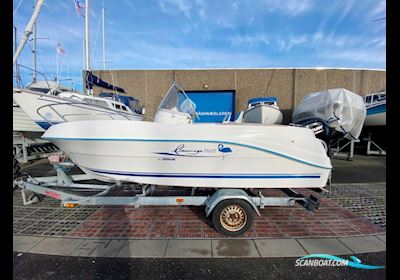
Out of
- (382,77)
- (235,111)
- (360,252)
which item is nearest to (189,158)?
(360,252)

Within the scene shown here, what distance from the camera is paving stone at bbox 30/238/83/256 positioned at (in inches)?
94.7

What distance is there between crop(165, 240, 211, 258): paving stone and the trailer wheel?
308mm

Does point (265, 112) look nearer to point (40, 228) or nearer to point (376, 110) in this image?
point (376, 110)

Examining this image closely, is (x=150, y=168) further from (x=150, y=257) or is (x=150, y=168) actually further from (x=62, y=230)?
(x=62, y=230)

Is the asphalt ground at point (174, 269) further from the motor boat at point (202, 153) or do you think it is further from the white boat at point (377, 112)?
the white boat at point (377, 112)

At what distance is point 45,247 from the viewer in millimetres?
2496

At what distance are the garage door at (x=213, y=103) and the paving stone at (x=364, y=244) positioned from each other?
367 inches

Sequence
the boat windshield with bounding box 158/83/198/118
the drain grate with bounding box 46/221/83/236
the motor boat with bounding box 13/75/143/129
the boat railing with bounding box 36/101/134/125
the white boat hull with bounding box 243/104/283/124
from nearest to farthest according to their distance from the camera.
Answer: the drain grate with bounding box 46/221/83/236 < the boat windshield with bounding box 158/83/198/118 < the motor boat with bounding box 13/75/143/129 < the boat railing with bounding box 36/101/134/125 < the white boat hull with bounding box 243/104/283/124

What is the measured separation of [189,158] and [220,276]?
57.8 inches

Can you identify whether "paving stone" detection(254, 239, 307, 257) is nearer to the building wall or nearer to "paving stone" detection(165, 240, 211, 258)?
"paving stone" detection(165, 240, 211, 258)

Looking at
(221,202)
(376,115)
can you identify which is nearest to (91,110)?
(221,202)

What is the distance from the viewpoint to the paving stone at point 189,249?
2.35 m

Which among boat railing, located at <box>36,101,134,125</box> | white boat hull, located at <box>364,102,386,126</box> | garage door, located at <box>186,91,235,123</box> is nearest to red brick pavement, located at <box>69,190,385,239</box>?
boat railing, located at <box>36,101,134,125</box>
